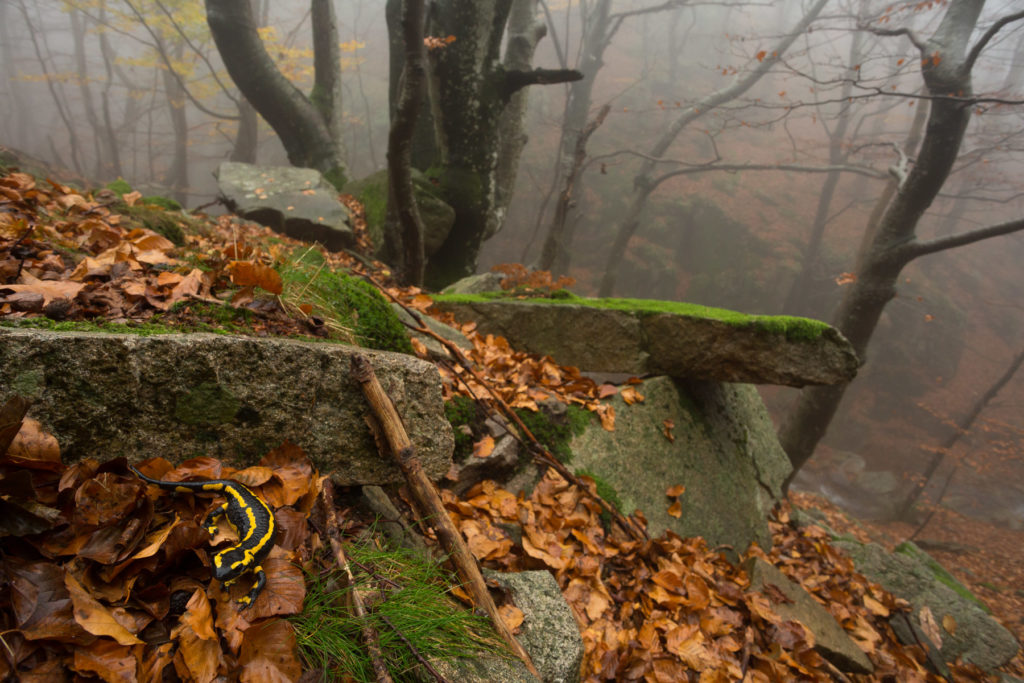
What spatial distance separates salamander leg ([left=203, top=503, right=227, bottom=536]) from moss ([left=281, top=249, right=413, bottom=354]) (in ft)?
3.52

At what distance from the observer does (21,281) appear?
143 cm

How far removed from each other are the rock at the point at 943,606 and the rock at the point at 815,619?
1.40 m

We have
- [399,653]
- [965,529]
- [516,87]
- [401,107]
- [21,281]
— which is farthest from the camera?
[965,529]

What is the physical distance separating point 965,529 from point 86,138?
44802 mm

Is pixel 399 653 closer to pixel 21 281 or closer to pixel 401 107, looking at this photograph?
pixel 21 281

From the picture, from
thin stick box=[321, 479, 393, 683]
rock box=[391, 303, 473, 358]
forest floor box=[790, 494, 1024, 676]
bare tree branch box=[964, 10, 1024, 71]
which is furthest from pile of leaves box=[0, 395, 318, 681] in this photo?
forest floor box=[790, 494, 1024, 676]

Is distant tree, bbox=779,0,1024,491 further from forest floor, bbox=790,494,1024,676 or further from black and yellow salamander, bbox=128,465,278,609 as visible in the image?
black and yellow salamander, bbox=128,465,278,609

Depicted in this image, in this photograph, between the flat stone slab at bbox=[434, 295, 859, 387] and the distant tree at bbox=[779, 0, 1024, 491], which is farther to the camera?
the distant tree at bbox=[779, 0, 1024, 491]

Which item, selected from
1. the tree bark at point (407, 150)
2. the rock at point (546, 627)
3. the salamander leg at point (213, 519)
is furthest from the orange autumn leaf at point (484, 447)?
the tree bark at point (407, 150)

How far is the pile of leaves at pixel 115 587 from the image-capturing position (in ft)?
2.54

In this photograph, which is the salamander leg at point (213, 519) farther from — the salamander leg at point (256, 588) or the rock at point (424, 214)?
the rock at point (424, 214)

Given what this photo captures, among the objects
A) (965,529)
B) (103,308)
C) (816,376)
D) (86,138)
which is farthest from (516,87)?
(86,138)

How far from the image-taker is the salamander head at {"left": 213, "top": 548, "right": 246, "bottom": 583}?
0.97m

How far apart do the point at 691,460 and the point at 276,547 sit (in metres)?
3.15
